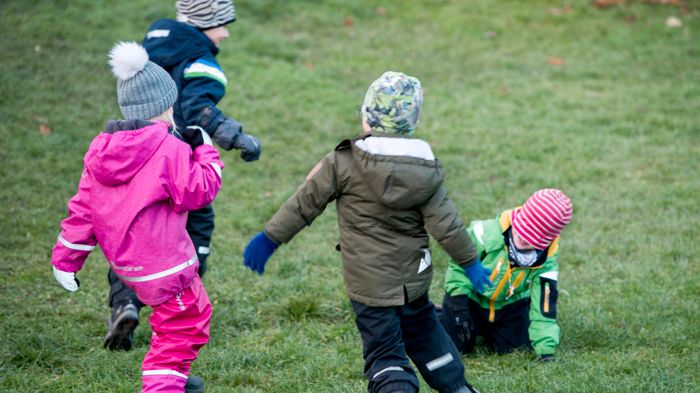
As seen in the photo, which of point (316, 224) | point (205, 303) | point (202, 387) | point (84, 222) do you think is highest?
point (84, 222)

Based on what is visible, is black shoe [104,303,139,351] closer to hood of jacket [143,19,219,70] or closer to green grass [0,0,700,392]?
green grass [0,0,700,392]

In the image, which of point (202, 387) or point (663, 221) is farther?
point (663, 221)

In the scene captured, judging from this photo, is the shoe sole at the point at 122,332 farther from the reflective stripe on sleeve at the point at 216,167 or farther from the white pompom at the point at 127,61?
the white pompom at the point at 127,61

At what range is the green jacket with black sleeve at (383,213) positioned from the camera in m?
3.74

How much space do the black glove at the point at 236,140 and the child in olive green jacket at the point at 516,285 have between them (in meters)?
1.40

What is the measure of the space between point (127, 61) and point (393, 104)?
1.21 meters

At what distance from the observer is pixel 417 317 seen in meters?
4.07

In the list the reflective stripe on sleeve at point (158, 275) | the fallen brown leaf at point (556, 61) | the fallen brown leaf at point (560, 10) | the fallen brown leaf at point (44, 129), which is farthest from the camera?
the fallen brown leaf at point (560, 10)

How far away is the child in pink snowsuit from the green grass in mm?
678

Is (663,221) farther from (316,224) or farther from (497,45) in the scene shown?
(497,45)

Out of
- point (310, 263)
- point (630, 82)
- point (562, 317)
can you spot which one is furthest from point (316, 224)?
point (630, 82)

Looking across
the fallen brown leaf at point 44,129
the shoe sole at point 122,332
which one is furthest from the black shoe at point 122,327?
the fallen brown leaf at point 44,129

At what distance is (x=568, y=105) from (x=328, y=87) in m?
2.76

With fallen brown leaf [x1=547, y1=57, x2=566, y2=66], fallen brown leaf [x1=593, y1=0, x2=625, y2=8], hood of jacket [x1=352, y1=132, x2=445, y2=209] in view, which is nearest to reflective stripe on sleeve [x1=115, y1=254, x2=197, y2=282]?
hood of jacket [x1=352, y1=132, x2=445, y2=209]
